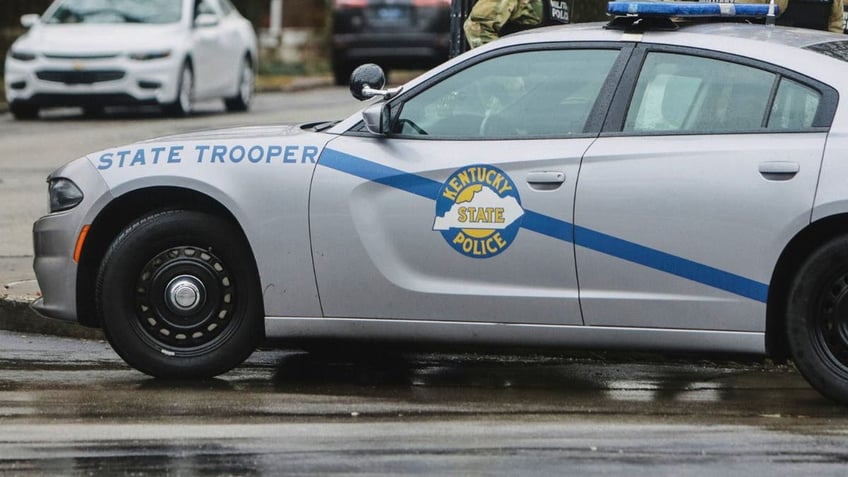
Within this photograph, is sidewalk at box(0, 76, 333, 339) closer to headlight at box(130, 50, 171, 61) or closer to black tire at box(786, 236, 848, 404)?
black tire at box(786, 236, 848, 404)

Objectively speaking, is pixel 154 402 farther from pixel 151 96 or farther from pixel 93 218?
pixel 151 96

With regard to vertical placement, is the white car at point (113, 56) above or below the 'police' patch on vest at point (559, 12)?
below

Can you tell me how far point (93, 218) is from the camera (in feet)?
24.1

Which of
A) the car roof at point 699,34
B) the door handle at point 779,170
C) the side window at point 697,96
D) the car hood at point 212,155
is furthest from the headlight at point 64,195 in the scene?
the door handle at point 779,170

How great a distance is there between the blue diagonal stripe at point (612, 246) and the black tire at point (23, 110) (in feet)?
44.5

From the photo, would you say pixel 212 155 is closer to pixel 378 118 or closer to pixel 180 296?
pixel 180 296

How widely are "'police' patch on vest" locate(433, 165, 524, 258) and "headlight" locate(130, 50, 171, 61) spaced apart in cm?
1278

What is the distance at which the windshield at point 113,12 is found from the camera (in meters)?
19.8

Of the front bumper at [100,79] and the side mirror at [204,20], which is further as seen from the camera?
the side mirror at [204,20]

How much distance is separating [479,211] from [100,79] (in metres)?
13.0

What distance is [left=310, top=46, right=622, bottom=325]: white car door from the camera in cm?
683

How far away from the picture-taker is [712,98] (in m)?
6.88

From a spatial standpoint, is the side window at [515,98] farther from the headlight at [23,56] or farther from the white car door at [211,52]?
the white car door at [211,52]

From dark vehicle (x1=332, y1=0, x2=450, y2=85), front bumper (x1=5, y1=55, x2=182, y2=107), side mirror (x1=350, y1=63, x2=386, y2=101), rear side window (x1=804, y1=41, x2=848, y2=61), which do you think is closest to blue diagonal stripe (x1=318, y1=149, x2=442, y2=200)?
side mirror (x1=350, y1=63, x2=386, y2=101)
